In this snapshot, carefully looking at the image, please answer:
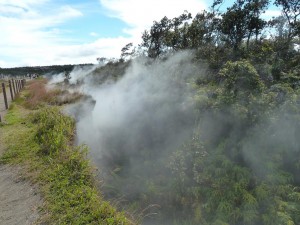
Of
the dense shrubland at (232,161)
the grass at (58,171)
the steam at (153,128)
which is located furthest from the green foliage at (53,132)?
the dense shrubland at (232,161)

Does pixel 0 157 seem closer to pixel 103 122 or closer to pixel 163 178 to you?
pixel 163 178

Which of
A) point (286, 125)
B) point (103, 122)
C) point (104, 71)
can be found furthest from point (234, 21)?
point (286, 125)

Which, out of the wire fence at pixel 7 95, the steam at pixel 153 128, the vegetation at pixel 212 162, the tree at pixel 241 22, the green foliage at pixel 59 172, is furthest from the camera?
the tree at pixel 241 22

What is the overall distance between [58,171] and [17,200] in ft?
2.71

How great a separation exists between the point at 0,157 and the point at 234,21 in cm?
1317

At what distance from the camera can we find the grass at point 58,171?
12.8 feet

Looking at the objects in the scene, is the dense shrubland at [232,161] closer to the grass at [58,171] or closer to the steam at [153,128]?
the steam at [153,128]

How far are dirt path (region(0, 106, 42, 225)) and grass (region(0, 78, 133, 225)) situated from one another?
14cm

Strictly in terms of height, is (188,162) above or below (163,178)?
above

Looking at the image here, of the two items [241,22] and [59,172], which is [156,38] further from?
[59,172]

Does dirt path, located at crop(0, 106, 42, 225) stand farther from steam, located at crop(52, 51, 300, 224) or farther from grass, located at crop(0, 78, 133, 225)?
steam, located at crop(52, 51, 300, 224)

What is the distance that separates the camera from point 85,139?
28.8 feet

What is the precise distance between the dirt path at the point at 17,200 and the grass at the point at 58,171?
0.14 m

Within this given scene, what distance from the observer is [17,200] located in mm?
4492
